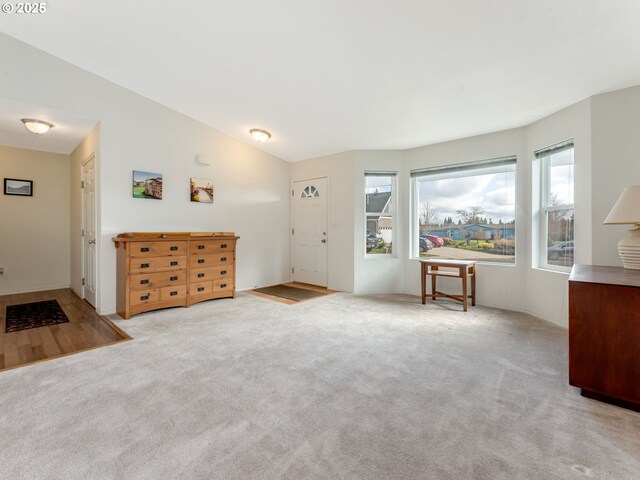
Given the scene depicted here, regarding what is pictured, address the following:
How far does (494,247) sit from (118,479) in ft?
15.5

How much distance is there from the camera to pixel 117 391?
2004mm

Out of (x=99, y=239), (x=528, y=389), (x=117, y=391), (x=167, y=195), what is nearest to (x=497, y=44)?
(x=528, y=389)

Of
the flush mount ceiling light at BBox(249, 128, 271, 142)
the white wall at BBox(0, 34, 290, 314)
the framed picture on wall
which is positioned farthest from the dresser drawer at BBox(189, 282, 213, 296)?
the framed picture on wall

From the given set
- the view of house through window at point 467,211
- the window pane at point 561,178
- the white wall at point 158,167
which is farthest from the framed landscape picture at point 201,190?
the window pane at point 561,178

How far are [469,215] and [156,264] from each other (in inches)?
180

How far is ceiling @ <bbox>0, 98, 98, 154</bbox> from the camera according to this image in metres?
3.46

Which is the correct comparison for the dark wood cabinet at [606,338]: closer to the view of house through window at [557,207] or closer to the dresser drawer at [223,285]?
the view of house through window at [557,207]

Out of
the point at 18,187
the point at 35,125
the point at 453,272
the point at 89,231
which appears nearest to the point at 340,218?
the point at 453,272

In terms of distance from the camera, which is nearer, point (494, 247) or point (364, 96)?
point (364, 96)

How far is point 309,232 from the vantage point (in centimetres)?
593

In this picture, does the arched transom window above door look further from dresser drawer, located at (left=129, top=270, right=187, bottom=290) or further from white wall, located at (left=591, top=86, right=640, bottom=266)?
white wall, located at (left=591, top=86, right=640, bottom=266)

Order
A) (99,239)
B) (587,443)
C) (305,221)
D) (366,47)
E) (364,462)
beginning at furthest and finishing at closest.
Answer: (305,221), (99,239), (366,47), (587,443), (364,462)

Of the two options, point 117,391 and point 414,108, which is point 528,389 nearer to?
point 117,391

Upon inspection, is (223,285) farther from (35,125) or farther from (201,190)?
(35,125)
